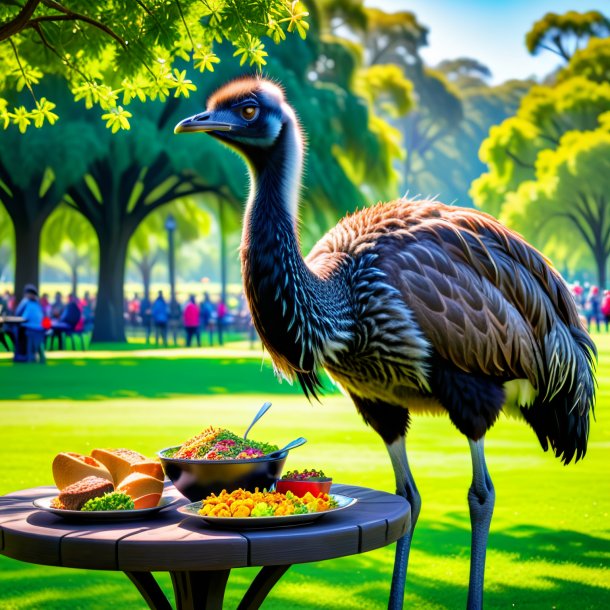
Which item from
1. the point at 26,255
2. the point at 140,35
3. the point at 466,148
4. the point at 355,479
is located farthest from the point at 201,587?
the point at 466,148

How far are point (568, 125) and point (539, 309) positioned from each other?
5190cm

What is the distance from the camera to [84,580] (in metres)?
7.26

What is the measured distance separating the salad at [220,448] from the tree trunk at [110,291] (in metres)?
30.6

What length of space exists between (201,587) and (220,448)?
558mm

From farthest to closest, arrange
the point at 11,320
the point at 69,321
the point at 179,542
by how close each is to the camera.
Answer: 1. the point at 69,321
2. the point at 11,320
3. the point at 179,542

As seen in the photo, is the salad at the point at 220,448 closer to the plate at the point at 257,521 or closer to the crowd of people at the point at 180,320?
the plate at the point at 257,521

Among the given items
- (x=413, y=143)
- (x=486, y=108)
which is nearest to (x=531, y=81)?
(x=486, y=108)

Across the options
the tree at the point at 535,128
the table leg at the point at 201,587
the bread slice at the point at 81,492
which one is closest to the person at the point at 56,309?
the tree at the point at 535,128

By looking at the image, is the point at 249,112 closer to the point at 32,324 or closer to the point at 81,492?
the point at 81,492

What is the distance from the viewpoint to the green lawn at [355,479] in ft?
22.6

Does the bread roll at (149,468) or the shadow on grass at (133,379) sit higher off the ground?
the bread roll at (149,468)

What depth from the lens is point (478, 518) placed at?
228 inches

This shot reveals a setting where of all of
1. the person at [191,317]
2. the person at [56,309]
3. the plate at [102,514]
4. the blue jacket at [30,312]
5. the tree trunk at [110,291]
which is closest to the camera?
the plate at [102,514]

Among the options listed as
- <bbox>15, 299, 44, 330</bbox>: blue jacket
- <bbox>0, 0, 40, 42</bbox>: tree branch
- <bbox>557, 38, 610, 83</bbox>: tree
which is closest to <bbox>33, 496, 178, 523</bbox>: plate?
<bbox>0, 0, 40, 42</bbox>: tree branch
